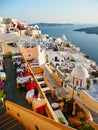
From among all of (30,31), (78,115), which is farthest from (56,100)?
(30,31)

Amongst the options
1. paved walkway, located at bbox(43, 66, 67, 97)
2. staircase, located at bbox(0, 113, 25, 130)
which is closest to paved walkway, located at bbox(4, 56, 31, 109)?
staircase, located at bbox(0, 113, 25, 130)

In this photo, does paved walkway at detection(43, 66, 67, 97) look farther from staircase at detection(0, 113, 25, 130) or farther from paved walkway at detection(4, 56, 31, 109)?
staircase at detection(0, 113, 25, 130)

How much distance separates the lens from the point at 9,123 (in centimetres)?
963

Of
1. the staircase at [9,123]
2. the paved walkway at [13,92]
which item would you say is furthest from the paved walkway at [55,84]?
the staircase at [9,123]

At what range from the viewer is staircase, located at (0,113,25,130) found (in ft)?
30.4

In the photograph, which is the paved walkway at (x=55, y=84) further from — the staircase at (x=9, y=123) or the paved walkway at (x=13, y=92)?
the staircase at (x=9, y=123)

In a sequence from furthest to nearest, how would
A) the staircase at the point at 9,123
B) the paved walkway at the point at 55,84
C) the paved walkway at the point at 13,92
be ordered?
1. the paved walkway at the point at 55,84
2. the paved walkway at the point at 13,92
3. the staircase at the point at 9,123

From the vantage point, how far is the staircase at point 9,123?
9.28 m

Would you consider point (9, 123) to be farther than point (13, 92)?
No

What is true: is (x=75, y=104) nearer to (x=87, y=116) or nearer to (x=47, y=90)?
(x=87, y=116)

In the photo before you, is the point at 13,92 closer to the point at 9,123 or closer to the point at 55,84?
the point at 9,123

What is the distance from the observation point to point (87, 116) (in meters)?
13.6

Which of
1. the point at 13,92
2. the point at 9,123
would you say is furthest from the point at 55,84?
the point at 9,123

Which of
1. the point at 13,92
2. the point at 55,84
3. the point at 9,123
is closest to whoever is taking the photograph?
the point at 9,123
